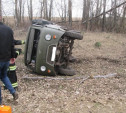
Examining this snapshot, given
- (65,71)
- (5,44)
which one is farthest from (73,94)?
(5,44)

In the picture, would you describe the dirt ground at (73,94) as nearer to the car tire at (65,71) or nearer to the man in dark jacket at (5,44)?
the car tire at (65,71)

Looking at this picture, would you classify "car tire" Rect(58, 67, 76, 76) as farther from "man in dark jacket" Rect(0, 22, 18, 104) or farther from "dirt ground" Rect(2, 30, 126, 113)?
"man in dark jacket" Rect(0, 22, 18, 104)

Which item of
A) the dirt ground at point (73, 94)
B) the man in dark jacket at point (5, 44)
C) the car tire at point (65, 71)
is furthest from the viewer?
the car tire at point (65, 71)

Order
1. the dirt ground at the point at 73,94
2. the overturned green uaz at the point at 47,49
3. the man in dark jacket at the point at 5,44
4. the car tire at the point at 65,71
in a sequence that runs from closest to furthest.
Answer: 1. the man in dark jacket at the point at 5,44
2. the dirt ground at the point at 73,94
3. the overturned green uaz at the point at 47,49
4. the car tire at the point at 65,71

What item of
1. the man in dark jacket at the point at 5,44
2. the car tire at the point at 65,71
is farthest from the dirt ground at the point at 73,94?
the man in dark jacket at the point at 5,44

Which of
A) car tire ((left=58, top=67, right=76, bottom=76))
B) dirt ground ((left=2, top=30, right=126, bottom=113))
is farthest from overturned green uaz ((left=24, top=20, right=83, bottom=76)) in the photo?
dirt ground ((left=2, top=30, right=126, bottom=113))

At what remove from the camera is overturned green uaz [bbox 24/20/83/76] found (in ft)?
18.2

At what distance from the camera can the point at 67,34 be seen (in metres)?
5.86

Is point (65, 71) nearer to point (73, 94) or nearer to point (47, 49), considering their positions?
point (47, 49)

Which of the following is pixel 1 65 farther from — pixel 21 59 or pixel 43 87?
pixel 21 59

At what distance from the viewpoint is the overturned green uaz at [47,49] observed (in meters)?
5.56

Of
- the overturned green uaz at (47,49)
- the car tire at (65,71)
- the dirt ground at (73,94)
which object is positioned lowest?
the dirt ground at (73,94)

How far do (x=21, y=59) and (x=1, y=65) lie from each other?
4.74m

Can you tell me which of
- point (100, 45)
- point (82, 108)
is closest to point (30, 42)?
point (82, 108)
